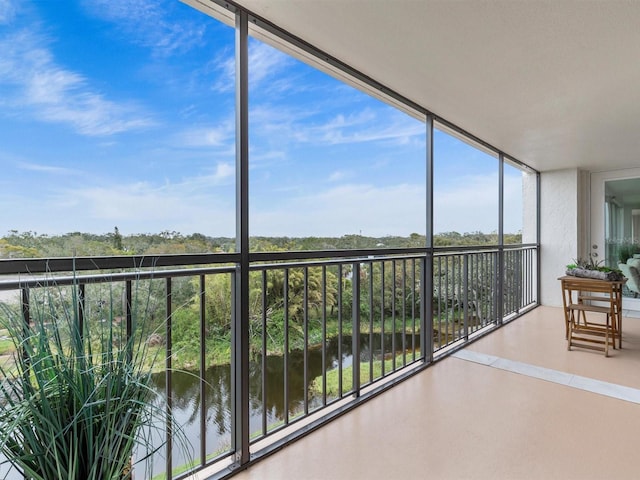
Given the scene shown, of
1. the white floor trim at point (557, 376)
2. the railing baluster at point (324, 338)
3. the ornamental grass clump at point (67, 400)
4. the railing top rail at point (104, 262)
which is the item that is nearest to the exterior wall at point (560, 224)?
the white floor trim at point (557, 376)

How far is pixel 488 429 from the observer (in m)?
1.89

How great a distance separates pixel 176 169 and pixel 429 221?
2.37m

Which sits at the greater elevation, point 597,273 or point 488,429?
point 597,273

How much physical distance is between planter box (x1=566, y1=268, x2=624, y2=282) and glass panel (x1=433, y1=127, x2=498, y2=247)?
1.12 m

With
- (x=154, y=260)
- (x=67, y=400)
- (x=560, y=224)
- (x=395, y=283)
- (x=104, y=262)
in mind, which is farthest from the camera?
(x=560, y=224)

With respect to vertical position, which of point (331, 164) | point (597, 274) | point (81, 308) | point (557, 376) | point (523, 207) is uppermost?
point (331, 164)

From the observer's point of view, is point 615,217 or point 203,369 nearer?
point 203,369

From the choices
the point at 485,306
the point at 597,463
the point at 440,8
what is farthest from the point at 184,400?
the point at 485,306

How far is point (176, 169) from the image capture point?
3.12 meters

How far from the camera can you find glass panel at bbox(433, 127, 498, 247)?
16.8 feet

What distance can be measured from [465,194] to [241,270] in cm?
683

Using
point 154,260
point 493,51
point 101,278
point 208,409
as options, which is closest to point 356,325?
point 208,409

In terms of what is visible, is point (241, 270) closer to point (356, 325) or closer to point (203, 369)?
point (203, 369)

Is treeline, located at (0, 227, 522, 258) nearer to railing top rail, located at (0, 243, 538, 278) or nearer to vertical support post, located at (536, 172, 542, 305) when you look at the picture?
railing top rail, located at (0, 243, 538, 278)
